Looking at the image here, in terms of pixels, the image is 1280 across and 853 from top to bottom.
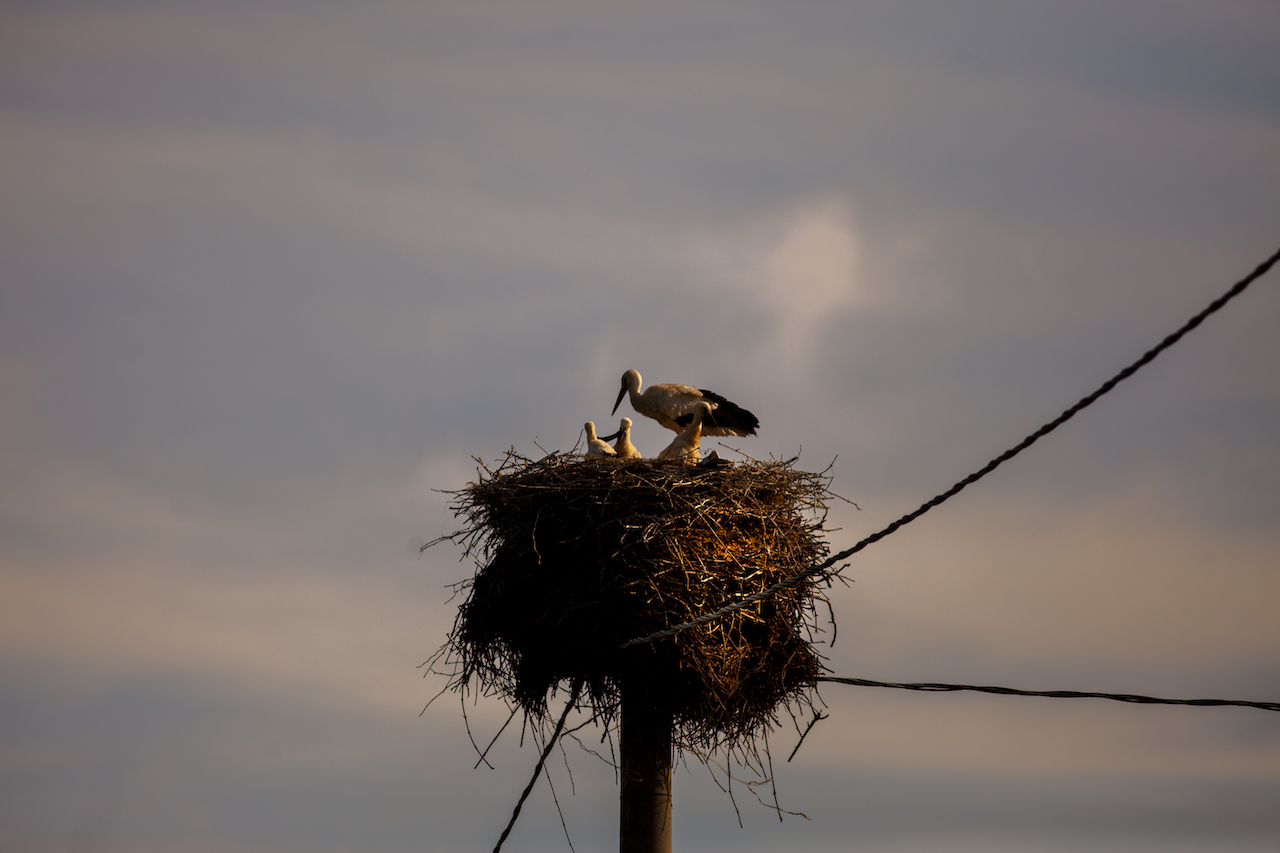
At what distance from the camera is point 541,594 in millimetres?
6082

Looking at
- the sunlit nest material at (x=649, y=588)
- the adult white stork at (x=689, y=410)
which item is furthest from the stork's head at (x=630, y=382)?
the sunlit nest material at (x=649, y=588)

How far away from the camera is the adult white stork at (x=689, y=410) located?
7.96m

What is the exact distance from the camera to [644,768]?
6039 millimetres

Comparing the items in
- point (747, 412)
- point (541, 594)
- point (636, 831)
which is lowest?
point (636, 831)

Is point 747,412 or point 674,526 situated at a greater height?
point 747,412

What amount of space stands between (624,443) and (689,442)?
45 cm

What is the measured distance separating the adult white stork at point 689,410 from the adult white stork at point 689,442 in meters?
0.15

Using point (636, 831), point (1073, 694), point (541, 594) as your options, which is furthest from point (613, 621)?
point (1073, 694)

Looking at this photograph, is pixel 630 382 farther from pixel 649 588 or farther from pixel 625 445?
pixel 649 588

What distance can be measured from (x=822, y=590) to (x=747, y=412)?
1.98 metres

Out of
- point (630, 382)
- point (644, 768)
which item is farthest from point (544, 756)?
point (630, 382)

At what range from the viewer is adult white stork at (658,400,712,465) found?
7266 millimetres

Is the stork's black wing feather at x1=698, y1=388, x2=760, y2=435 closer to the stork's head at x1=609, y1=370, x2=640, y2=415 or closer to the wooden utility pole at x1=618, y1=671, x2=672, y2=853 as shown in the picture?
the stork's head at x1=609, y1=370, x2=640, y2=415

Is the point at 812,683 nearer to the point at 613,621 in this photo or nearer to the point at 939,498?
the point at 613,621
